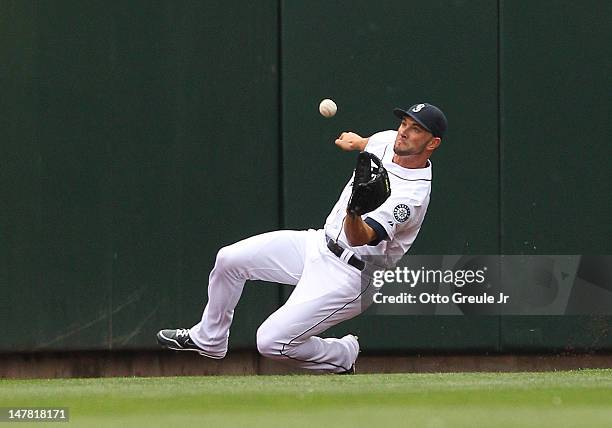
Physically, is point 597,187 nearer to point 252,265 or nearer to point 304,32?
point 304,32

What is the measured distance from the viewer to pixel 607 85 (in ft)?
34.2

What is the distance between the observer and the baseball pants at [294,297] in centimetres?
792

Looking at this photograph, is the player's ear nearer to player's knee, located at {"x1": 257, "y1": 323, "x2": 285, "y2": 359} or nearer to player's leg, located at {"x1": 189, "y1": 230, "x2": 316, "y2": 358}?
player's leg, located at {"x1": 189, "y1": 230, "x2": 316, "y2": 358}

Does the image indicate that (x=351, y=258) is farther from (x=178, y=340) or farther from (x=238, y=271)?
(x=178, y=340)

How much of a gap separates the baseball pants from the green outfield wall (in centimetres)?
203

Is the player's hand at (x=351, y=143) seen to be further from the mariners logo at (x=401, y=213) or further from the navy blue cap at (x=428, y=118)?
the mariners logo at (x=401, y=213)

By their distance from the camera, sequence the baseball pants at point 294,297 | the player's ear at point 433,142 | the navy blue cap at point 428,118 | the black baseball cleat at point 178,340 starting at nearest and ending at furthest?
the baseball pants at point 294,297
the navy blue cap at point 428,118
the player's ear at point 433,142
the black baseball cleat at point 178,340

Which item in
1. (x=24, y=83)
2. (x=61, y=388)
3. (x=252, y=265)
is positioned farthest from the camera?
(x=24, y=83)

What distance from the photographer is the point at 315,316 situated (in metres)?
7.93

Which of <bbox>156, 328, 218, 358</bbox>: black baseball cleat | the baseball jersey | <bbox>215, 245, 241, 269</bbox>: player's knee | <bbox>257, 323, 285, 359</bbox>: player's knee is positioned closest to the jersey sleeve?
the baseball jersey

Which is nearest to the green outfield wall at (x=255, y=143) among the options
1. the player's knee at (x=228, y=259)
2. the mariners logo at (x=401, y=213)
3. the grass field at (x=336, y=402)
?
the grass field at (x=336, y=402)

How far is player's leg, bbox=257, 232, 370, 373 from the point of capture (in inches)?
311

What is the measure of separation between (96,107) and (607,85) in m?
3.78

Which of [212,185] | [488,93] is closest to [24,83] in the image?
[212,185]
